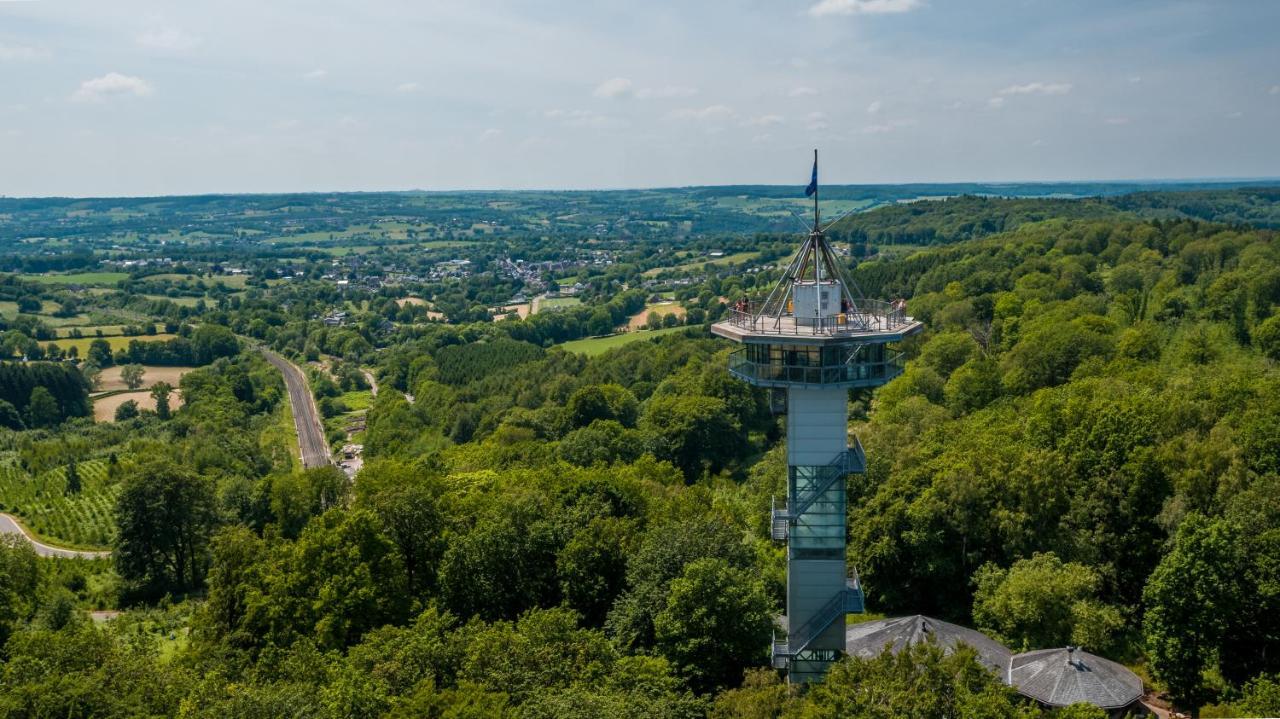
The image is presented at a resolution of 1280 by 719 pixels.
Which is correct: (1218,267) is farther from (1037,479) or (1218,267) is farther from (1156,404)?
(1037,479)

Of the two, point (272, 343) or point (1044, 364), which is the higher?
point (1044, 364)

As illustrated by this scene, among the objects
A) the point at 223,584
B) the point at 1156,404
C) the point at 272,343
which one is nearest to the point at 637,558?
the point at 223,584

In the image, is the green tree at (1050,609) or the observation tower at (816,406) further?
the green tree at (1050,609)

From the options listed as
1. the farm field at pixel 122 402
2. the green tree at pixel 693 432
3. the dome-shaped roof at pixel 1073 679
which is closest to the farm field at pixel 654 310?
the farm field at pixel 122 402

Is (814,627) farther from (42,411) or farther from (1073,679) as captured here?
(42,411)

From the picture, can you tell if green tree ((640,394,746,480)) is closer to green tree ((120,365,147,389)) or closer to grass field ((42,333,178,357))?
green tree ((120,365,147,389))

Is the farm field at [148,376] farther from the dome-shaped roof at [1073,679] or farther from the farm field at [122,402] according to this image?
the dome-shaped roof at [1073,679]

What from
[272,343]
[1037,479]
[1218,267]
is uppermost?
[1218,267]
